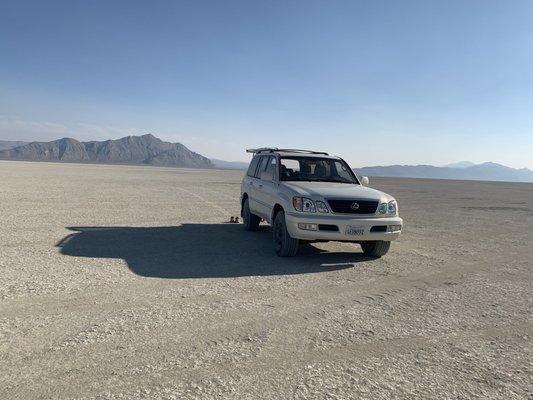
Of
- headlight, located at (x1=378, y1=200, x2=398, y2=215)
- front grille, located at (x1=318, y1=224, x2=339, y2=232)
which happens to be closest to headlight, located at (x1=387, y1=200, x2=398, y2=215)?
headlight, located at (x1=378, y1=200, x2=398, y2=215)

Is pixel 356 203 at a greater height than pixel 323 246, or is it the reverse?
pixel 356 203

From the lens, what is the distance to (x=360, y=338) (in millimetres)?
3969

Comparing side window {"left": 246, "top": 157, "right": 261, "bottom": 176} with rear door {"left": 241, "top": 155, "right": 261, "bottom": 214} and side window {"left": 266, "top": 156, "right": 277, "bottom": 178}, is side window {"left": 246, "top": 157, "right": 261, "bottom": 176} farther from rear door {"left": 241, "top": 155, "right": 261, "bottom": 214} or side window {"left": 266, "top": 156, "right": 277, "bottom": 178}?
side window {"left": 266, "top": 156, "right": 277, "bottom": 178}

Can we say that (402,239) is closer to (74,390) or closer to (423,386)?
(423,386)

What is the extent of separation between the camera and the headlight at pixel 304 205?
6938 mm

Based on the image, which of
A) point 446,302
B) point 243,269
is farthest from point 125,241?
point 446,302

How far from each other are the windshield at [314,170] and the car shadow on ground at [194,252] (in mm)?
1467

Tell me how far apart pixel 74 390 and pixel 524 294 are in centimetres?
573

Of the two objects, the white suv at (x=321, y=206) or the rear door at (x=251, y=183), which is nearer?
the white suv at (x=321, y=206)

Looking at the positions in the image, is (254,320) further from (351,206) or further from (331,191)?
(331,191)

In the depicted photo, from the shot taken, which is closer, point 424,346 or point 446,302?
point 424,346

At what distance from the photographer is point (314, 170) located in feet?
28.2

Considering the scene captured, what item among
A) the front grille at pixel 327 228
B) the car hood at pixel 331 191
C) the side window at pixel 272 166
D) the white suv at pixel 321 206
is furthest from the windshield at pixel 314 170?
the front grille at pixel 327 228

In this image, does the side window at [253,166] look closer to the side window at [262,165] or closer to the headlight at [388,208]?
the side window at [262,165]
